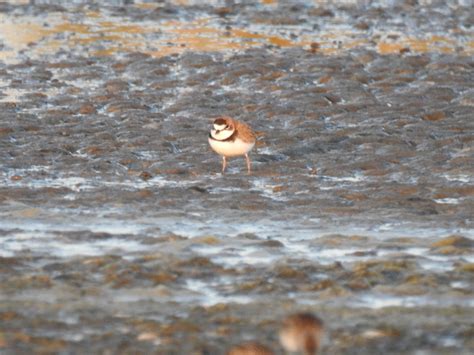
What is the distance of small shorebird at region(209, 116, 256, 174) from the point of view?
45.3 feet

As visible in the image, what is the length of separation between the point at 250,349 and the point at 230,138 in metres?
6.28

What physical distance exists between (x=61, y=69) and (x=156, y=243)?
1106cm

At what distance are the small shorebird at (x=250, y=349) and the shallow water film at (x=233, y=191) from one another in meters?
0.14

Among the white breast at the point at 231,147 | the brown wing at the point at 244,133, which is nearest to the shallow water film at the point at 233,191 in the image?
the white breast at the point at 231,147

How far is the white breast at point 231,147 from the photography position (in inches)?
544

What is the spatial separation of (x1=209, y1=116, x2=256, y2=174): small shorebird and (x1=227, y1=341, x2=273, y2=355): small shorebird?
6.10 meters

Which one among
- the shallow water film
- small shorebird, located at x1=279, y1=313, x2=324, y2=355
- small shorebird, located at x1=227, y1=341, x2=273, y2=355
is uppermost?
small shorebird, located at x1=279, y1=313, x2=324, y2=355

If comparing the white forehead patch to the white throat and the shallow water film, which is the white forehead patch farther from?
the shallow water film

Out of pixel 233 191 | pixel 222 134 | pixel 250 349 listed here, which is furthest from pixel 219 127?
pixel 250 349

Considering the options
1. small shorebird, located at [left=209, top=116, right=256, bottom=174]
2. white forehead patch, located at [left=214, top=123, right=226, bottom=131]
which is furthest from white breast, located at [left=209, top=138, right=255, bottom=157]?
white forehead patch, located at [left=214, top=123, right=226, bottom=131]

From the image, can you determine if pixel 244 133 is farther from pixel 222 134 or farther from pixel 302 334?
pixel 302 334

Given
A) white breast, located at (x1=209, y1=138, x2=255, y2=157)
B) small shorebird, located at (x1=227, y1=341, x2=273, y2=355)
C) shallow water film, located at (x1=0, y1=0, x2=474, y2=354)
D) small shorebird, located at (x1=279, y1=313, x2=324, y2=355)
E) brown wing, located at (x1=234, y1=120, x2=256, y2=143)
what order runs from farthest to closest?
1. brown wing, located at (x1=234, y1=120, x2=256, y2=143)
2. white breast, located at (x1=209, y1=138, x2=255, y2=157)
3. shallow water film, located at (x1=0, y1=0, x2=474, y2=354)
4. small shorebird, located at (x1=227, y1=341, x2=273, y2=355)
5. small shorebird, located at (x1=279, y1=313, x2=324, y2=355)

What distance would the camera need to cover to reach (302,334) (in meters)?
7.52

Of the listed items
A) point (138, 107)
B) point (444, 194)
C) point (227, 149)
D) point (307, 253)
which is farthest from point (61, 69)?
point (307, 253)
